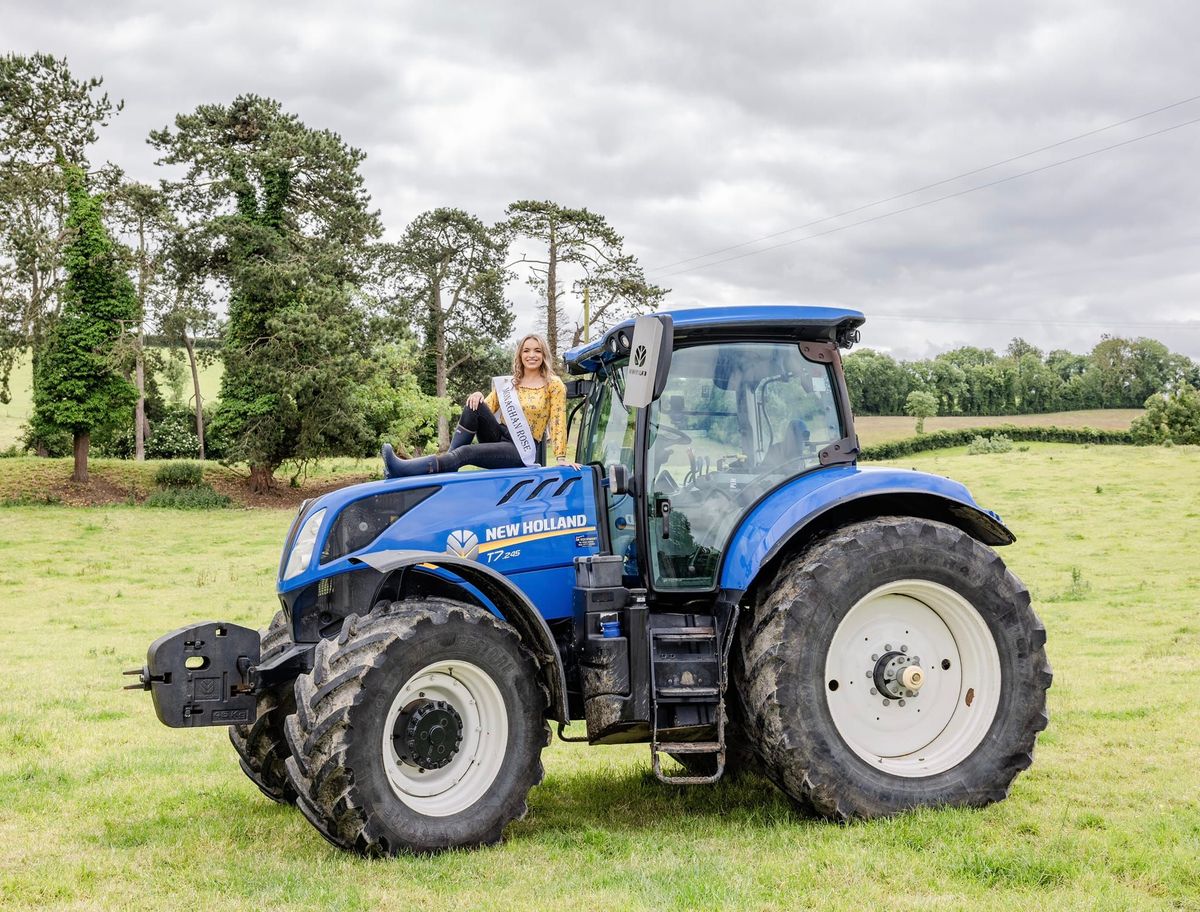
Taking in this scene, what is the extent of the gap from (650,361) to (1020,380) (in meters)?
75.0

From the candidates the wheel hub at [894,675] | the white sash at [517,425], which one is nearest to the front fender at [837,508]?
the wheel hub at [894,675]

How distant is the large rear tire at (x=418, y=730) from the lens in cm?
538

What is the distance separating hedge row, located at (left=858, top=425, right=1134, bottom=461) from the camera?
5556 centimetres

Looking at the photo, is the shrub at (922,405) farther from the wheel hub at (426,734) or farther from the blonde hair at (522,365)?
the wheel hub at (426,734)

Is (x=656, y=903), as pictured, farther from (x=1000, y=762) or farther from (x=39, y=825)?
(x=39, y=825)

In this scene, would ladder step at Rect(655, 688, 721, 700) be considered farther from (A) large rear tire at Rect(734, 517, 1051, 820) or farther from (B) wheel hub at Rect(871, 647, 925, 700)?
(B) wheel hub at Rect(871, 647, 925, 700)

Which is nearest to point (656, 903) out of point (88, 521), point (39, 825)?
point (39, 825)

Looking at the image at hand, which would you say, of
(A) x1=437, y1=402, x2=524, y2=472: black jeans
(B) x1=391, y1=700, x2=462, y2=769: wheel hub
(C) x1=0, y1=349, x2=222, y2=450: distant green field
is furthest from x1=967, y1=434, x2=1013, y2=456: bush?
(B) x1=391, y1=700, x2=462, y2=769: wheel hub

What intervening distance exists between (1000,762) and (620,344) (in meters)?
3.20

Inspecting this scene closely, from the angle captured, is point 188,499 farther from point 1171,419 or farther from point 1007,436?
point 1171,419

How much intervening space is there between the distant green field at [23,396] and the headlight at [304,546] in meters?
54.8

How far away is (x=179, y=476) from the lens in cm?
4038

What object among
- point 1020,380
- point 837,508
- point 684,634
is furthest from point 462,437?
point 1020,380

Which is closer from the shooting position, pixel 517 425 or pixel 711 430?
pixel 711 430
